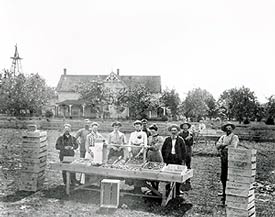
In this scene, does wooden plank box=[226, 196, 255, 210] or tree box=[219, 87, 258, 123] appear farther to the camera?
tree box=[219, 87, 258, 123]

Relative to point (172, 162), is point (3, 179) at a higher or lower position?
lower

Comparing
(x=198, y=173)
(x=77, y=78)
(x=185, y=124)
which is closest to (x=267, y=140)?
(x=198, y=173)

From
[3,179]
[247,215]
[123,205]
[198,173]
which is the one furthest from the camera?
[198,173]

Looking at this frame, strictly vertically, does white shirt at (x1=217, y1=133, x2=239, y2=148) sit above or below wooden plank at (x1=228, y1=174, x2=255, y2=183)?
above

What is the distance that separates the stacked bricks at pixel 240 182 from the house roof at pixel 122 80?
53.3m

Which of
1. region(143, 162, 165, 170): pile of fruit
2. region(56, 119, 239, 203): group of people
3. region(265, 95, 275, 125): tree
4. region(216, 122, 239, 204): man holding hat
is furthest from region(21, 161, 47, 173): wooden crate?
region(265, 95, 275, 125): tree

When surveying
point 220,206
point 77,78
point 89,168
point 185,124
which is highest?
point 77,78

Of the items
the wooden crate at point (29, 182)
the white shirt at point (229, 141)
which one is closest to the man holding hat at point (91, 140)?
the wooden crate at point (29, 182)

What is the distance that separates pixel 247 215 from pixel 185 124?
4025 mm

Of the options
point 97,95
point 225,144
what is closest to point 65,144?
point 225,144

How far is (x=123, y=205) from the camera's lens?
7938 mm

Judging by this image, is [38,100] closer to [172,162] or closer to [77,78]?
[77,78]

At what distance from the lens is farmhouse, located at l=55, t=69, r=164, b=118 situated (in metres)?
57.2

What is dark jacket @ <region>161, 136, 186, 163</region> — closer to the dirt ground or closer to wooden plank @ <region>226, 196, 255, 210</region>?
the dirt ground
